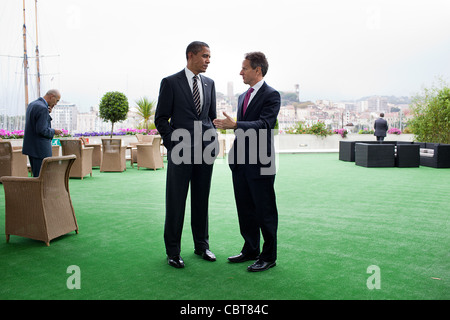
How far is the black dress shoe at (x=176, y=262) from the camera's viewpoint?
9.36ft

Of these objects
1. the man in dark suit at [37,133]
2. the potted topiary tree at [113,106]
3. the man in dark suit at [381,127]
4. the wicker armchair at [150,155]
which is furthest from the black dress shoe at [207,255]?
the man in dark suit at [381,127]

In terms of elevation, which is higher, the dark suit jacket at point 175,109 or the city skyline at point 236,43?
the city skyline at point 236,43

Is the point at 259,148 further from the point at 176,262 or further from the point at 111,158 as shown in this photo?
the point at 111,158

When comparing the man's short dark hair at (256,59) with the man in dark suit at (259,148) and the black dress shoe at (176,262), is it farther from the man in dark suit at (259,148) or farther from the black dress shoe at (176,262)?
the black dress shoe at (176,262)

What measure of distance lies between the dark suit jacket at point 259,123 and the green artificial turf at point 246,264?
31.7 inches

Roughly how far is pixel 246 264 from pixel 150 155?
7.25 metres

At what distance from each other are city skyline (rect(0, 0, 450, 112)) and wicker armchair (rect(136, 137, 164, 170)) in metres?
2.41

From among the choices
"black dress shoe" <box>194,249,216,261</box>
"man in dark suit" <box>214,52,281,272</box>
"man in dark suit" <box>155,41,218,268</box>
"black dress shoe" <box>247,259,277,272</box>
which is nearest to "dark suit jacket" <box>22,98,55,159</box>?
"man in dark suit" <box>155,41,218,268</box>

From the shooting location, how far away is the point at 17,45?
37.7ft

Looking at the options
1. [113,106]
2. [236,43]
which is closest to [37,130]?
[113,106]

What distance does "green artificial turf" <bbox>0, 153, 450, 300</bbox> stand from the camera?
2.43 m

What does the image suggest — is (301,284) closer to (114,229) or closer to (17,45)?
(114,229)

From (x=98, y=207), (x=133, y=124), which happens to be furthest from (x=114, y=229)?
(x=133, y=124)

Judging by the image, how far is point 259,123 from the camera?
269 cm
